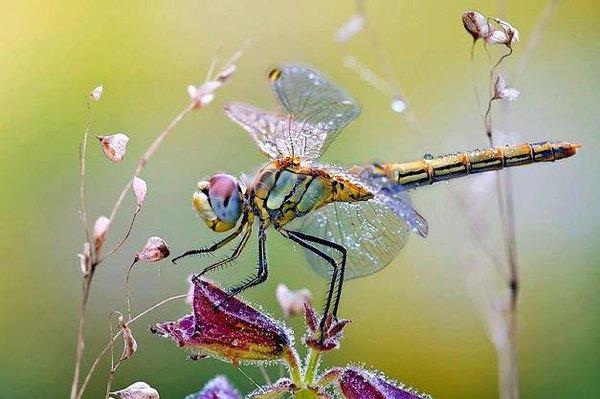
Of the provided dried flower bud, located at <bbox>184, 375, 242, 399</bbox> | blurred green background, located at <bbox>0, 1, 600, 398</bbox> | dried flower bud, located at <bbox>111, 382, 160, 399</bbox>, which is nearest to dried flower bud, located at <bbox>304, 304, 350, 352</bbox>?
dried flower bud, located at <bbox>184, 375, 242, 399</bbox>

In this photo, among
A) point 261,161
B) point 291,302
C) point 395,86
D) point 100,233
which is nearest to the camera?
point 100,233

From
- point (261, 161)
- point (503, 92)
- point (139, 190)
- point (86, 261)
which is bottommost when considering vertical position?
point (86, 261)

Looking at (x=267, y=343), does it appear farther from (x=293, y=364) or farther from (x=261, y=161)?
(x=261, y=161)

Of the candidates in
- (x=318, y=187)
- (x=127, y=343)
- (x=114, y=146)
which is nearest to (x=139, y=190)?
(x=114, y=146)

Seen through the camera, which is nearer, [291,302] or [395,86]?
[291,302]

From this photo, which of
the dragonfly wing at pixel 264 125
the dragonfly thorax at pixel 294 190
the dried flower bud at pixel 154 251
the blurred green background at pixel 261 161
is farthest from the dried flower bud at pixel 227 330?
the blurred green background at pixel 261 161

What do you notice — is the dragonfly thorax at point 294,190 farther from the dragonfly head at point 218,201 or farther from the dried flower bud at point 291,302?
the dried flower bud at point 291,302
